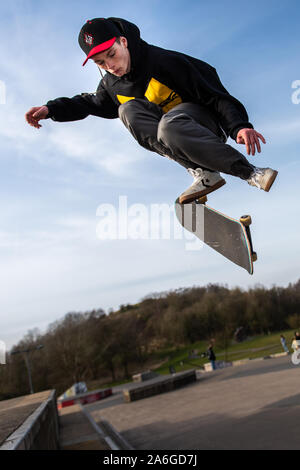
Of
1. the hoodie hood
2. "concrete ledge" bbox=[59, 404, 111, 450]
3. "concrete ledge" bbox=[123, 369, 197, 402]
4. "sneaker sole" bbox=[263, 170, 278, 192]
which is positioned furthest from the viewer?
"concrete ledge" bbox=[123, 369, 197, 402]

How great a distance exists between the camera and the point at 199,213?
3.66 metres

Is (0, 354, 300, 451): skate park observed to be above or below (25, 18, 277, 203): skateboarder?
below

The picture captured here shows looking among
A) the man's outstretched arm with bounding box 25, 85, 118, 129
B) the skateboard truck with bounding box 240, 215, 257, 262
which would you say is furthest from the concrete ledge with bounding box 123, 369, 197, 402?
the skateboard truck with bounding box 240, 215, 257, 262

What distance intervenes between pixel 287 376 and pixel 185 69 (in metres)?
23.4

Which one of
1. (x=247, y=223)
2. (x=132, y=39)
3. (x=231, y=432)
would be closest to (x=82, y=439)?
(x=231, y=432)

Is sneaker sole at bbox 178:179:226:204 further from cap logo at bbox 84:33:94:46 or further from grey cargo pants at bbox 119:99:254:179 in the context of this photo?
cap logo at bbox 84:33:94:46

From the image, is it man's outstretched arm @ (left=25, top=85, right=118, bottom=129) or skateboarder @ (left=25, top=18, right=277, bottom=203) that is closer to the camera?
skateboarder @ (left=25, top=18, right=277, bottom=203)

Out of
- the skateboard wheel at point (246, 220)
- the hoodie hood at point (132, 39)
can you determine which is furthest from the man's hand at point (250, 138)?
the hoodie hood at point (132, 39)

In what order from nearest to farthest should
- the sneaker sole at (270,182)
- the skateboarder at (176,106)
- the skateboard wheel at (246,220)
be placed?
the sneaker sole at (270,182)
the skateboarder at (176,106)
the skateboard wheel at (246,220)

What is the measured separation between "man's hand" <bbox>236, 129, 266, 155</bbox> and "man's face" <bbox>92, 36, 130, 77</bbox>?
1049 millimetres

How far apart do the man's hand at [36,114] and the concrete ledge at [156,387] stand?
1154 inches

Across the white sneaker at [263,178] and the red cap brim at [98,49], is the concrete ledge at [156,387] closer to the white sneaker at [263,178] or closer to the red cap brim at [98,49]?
the white sneaker at [263,178]

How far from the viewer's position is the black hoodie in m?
3.10

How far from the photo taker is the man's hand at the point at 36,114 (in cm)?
379
